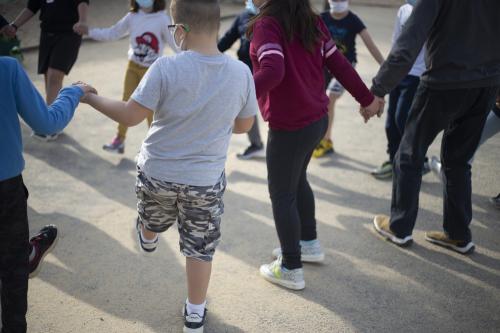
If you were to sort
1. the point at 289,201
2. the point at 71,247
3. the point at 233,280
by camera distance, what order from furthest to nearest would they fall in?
the point at 71,247 → the point at 233,280 → the point at 289,201

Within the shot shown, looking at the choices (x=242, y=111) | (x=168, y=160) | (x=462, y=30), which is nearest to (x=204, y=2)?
(x=242, y=111)

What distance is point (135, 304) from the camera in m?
2.87

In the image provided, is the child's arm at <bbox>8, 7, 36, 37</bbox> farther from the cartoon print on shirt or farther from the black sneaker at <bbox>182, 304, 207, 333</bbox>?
the black sneaker at <bbox>182, 304, 207, 333</bbox>

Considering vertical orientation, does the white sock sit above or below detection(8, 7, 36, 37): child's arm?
below

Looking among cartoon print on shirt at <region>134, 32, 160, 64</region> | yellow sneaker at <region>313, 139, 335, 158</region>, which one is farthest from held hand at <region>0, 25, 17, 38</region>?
yellow sneaker at <region>313, 139, 335, 158</region>

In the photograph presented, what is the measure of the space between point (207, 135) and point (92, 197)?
210cm

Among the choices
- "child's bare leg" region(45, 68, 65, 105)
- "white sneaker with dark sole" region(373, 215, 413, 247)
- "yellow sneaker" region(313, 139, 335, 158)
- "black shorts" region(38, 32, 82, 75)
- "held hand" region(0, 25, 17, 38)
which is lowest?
"yellow sneaker" region(313, 139, 335, 158)

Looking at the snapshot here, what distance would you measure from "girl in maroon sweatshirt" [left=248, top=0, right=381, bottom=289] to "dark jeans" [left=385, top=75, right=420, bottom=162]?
126cm

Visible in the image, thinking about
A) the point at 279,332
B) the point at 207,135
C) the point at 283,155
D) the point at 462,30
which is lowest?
the point at 279,332

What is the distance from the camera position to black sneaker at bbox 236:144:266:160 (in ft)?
16.7

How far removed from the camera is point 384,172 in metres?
4.76

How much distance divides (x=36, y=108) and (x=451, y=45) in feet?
7.56

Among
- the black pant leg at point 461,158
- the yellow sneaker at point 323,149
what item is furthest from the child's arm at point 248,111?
the yellow sneaker at point 323,149

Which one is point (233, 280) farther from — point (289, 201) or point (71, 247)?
point (71, 247)
